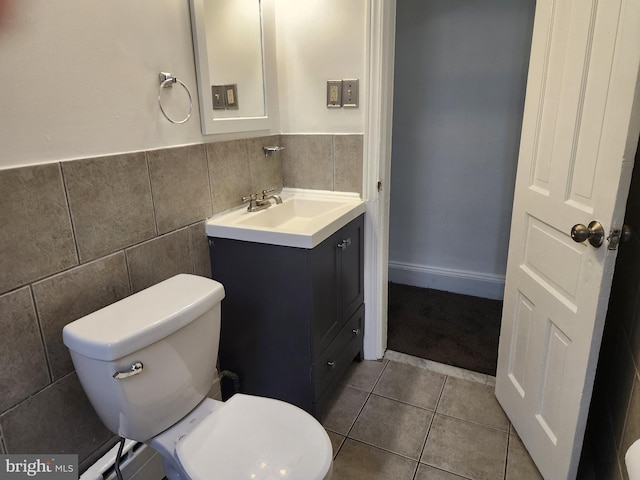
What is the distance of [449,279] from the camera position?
2967 millimetres

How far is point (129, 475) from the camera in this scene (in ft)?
4.39

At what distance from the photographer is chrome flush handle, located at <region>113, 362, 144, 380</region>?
1.00 m

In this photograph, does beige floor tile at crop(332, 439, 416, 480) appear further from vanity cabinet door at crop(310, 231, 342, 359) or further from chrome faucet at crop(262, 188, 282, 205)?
chrome faucet at crop(262, 188, 282, 205)

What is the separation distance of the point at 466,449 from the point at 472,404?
0.28 meters

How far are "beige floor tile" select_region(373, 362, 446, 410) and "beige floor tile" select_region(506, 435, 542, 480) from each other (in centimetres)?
35

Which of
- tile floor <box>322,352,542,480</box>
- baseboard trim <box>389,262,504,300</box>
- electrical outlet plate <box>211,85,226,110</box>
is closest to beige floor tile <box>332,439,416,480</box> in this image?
tile floor <box>322,352,542,480</box>

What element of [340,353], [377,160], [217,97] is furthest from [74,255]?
[377,160]

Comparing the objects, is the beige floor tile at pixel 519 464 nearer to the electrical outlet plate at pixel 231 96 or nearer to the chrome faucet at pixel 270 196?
the chrome faucet at pixel 270 196

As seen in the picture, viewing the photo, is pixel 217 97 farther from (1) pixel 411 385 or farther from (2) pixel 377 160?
(1) pixel 411 385

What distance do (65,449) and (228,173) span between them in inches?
42.6

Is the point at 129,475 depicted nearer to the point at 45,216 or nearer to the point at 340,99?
the point at 45,216

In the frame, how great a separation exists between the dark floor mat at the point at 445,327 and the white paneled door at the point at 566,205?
53cm

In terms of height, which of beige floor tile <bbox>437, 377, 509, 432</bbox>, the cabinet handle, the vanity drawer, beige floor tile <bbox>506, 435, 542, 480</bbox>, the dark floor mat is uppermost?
the cabinet handle

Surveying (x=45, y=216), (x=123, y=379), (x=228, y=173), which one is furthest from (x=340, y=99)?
(x=123, y=379)
